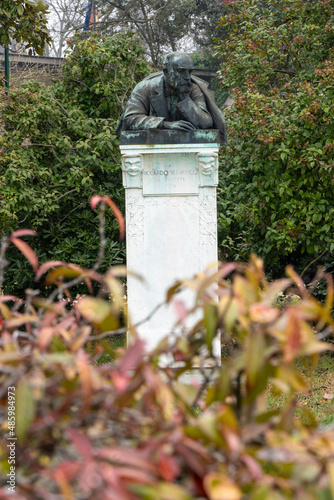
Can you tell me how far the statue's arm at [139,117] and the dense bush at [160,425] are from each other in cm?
398

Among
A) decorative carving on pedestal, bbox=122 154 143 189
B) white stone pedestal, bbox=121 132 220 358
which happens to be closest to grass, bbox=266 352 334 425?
white stone pedestal, bbox=121 132 220 358

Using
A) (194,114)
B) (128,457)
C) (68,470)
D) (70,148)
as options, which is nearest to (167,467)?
(128,457)

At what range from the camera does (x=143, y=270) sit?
17.7 ft

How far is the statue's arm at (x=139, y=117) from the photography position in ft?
17.6

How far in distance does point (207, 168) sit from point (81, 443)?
14.3ft

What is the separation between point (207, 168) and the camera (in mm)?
5379

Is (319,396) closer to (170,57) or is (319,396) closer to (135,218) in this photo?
(135,218)

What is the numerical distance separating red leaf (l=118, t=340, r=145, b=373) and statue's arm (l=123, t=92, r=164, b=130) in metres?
4.18

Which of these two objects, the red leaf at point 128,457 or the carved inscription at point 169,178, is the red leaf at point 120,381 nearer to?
the red leaf at point 128,457

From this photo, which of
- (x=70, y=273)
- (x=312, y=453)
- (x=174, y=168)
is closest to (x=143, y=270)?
(x=174, y=168)

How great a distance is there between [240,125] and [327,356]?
9.60 feet

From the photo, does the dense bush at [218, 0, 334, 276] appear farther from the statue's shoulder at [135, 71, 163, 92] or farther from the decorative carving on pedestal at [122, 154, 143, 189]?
the decorative carving on pedestal at [122, 154, 143, 189]

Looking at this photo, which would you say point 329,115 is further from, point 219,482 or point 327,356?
point 219,482

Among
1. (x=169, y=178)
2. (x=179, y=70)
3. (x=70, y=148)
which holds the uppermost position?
(x=179, y=70)
